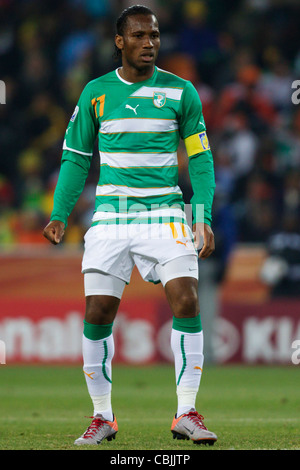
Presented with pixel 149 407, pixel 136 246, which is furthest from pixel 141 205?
pixel 149 407

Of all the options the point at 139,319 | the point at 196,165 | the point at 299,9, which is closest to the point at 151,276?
the point at 196,165

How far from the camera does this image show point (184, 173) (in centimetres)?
1159

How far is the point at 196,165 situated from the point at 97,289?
870 mm


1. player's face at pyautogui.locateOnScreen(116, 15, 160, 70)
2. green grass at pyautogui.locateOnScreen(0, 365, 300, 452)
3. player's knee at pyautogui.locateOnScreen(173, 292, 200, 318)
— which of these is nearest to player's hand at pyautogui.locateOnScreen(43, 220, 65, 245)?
player's knee at pyautogui.locateOnScreen(173, 292, 200, 318)

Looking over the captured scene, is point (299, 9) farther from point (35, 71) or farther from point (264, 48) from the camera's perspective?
point (35, 71)

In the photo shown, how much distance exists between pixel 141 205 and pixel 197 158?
1.33 feet

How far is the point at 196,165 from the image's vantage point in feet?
17.1

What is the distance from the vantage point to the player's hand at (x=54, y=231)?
5.15 metres

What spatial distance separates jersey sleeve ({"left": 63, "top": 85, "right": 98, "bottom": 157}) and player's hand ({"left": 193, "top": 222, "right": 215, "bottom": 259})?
2.56 ft

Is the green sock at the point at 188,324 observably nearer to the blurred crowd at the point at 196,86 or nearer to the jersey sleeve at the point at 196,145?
the jersey sleeve at the point at 196,145

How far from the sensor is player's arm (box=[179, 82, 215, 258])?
514 cm

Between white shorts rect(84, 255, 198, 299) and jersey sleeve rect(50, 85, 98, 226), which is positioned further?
jersey sleeve rect(50, 85, 98, 226)

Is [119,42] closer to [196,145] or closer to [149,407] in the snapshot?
[196,145]

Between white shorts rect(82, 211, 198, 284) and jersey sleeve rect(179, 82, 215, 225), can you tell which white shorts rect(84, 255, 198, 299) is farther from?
jersey sleeve rect(179, 82, 215, 225)
